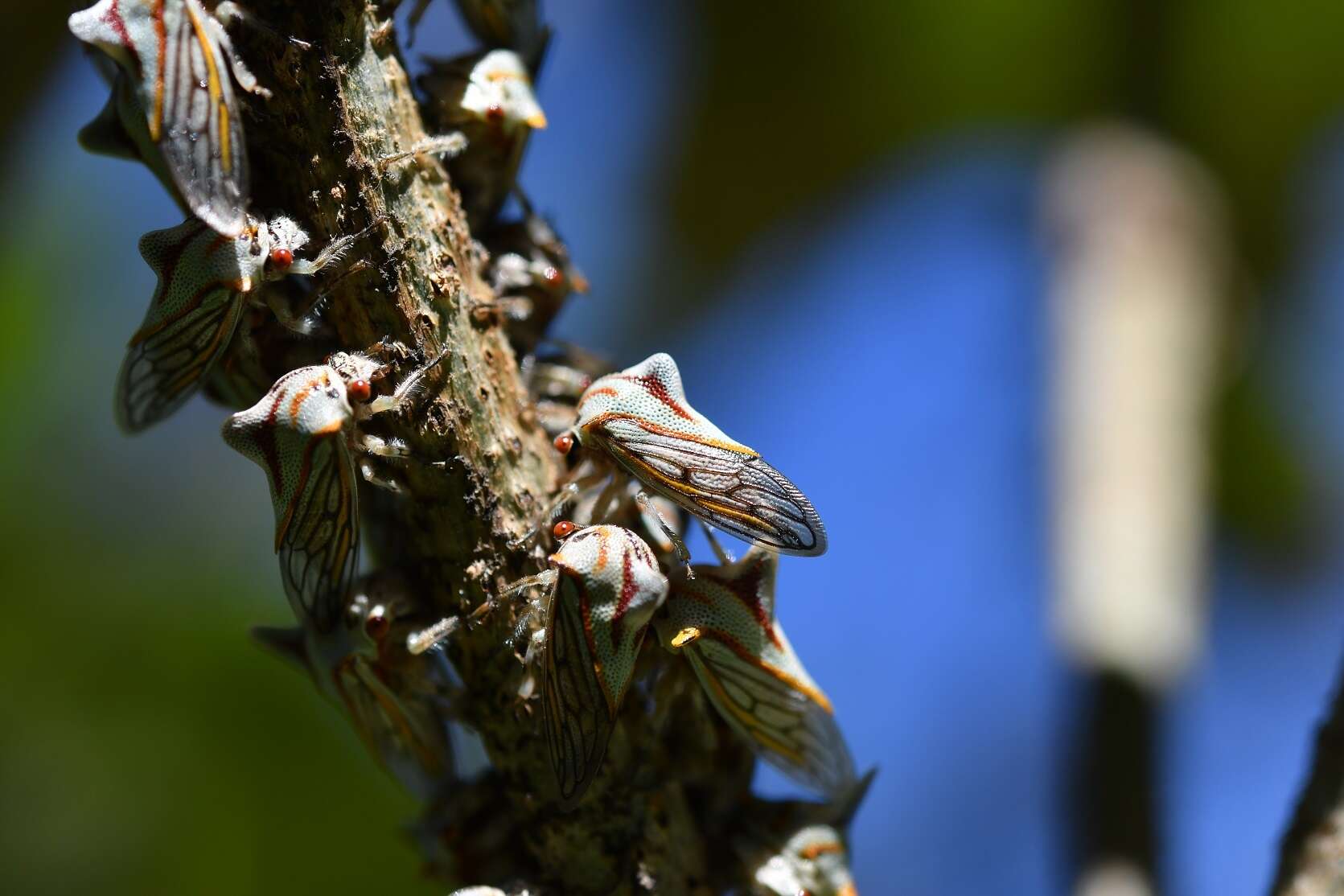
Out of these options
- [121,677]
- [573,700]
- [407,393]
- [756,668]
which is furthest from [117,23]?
[121,677]

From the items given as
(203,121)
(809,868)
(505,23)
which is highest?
(505,23)

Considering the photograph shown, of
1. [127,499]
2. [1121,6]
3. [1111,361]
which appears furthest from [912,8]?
[127,499]

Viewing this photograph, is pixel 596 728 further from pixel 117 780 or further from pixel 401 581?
pixel 117 780

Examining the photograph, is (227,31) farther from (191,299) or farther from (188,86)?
(191,299)

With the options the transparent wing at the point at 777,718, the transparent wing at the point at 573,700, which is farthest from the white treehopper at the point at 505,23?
the transparent wing at the point at 777,718

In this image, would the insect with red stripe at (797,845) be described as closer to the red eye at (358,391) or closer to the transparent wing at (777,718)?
the transparent wing at (777,718)

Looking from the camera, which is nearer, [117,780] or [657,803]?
[657,803]
